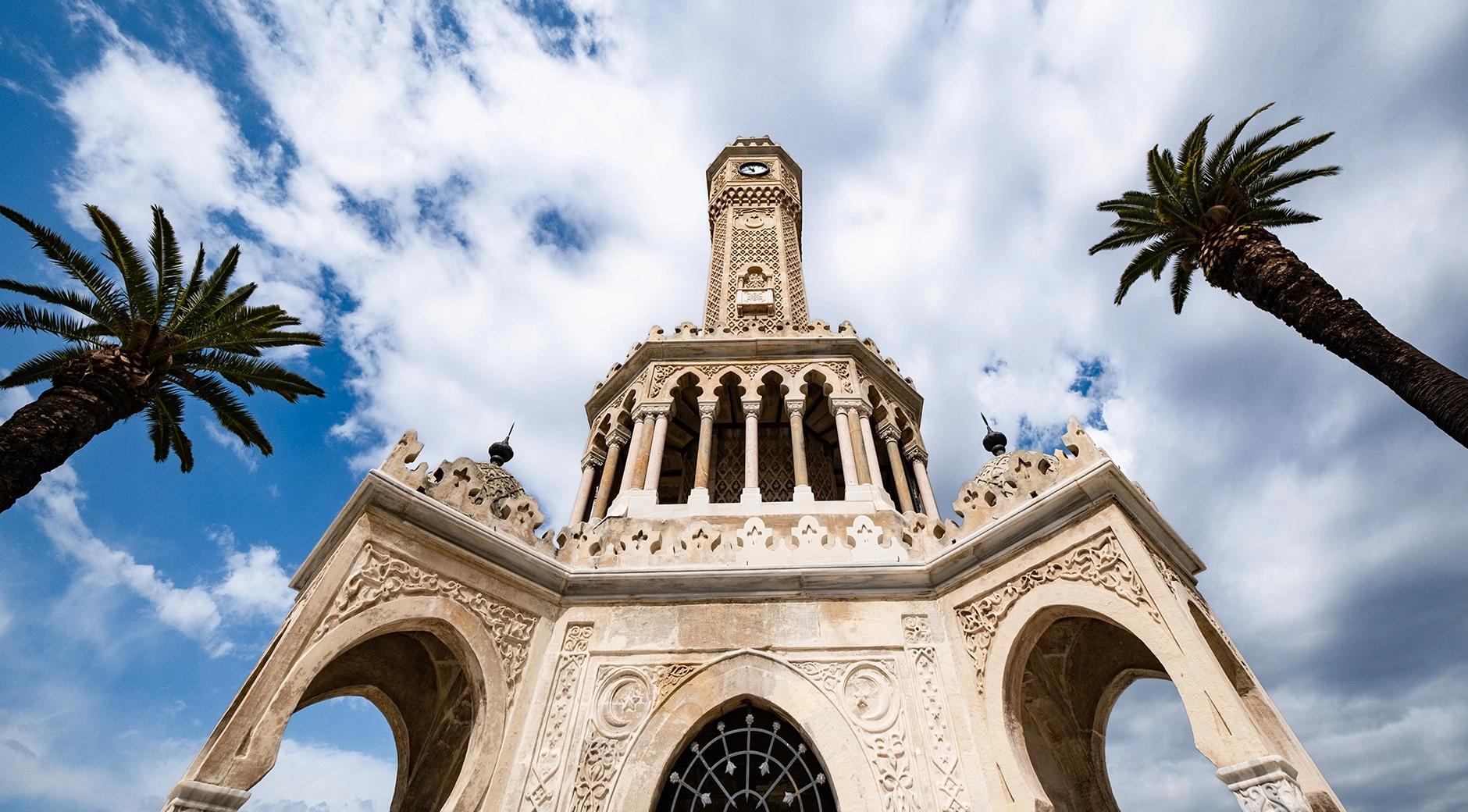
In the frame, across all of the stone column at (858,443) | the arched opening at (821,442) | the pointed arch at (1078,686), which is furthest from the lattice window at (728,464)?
the pointed arch at (1078,686)

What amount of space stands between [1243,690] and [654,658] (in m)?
6.41

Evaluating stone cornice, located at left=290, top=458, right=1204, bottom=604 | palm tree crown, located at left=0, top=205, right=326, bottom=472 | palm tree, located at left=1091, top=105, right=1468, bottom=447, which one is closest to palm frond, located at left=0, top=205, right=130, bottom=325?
palm tree crown, located at left=0, top=205, right=326, bottom=472

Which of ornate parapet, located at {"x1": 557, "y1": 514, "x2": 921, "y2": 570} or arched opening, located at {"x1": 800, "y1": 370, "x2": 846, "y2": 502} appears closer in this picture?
ornate parapet, located at {"x1": 557, "y1": 514, "x2": 921, "y2": 570}

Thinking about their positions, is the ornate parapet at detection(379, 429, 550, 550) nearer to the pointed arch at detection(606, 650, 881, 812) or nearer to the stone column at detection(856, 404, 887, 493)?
the pointed arch at detection(606, 650, 881, 812)

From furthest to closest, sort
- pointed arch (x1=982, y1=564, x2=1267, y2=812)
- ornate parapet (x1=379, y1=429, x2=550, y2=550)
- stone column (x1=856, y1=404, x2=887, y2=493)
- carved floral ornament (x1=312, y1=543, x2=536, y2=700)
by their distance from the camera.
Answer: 1. stone column (x1=856, y1=404, x2=887, y2=493)
2. ornate parapet (x1=379, y1=429, x2=550, y2=550)
3. carved floral ornament (x1=312, y1=543, x2=536, y2=700)
4. pointed arch (x1=982, y1=564, x2=1267, y2=812)

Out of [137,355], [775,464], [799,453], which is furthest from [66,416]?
[775,464]

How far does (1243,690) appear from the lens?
7.36 metres

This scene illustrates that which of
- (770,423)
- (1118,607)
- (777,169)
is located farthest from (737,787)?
(777,169)

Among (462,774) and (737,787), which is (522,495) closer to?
(462,774)

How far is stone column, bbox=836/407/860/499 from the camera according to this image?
43.7ft

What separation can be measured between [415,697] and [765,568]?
15.7 feet

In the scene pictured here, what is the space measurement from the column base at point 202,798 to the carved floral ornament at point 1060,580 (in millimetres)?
6957

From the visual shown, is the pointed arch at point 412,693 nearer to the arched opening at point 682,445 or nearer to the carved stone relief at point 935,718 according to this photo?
the carved stone relief at point 935,718

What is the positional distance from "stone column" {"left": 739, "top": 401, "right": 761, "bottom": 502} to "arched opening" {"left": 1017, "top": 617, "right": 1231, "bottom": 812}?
577cm
